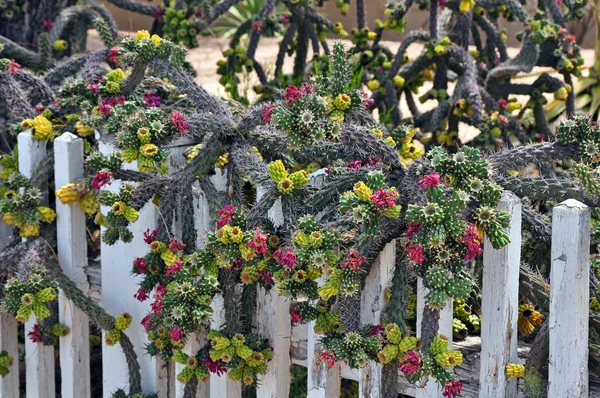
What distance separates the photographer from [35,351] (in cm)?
365

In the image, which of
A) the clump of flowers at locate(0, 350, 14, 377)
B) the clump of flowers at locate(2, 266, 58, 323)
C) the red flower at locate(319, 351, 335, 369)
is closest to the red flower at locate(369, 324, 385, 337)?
the red flower at locate(319, 351, 335, 369)

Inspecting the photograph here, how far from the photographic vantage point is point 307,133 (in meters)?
2.38

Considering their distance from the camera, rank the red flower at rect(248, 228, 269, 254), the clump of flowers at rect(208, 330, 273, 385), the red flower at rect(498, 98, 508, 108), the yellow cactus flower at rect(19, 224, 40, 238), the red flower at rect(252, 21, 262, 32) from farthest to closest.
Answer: the red flower at rect(252, 21, 262, 32), the red flower at rect(498, 98, 508, 108), the yellow cactus flower at rect(19, 224, 40, 238), the clump of flowers at rect(208, 330, 273, 385), the red flower at rect(248, 228, 269, 254)

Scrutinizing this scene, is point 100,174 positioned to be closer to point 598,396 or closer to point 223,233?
point 223,233

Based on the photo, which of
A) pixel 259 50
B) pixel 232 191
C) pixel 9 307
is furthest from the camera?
pixel 259 50

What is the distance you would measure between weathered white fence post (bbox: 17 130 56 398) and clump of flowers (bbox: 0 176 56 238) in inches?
3.4

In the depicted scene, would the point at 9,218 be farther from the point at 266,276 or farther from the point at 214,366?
the point at 266,276

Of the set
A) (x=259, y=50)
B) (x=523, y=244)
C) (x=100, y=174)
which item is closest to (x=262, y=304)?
(x=100, y=174)

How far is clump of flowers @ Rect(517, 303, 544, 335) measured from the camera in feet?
8.85

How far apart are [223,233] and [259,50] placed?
9.08m

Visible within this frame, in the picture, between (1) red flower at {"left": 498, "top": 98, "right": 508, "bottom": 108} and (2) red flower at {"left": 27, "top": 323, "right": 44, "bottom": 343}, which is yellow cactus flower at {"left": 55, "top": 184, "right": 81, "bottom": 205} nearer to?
(2) red flower at {"left": 27, "top": 323, "right": 44, "bottom": 343}

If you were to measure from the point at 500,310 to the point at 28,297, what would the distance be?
1.59 m

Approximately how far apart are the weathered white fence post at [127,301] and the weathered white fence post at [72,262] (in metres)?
0.12

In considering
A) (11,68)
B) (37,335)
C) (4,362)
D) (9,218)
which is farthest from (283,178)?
(4,362)
